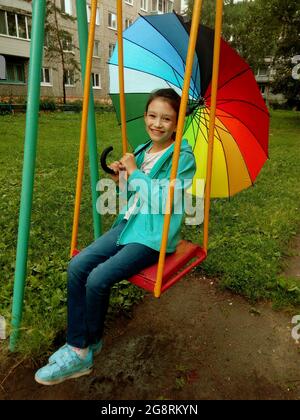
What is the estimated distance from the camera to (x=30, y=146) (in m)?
2.13

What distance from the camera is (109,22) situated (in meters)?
28.1

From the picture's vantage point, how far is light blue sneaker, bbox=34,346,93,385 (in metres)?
2.03

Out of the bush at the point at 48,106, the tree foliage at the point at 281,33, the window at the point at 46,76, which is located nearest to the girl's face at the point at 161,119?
the tree foliage at the point at 281,33

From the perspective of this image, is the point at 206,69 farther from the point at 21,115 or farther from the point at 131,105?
the point at 21,115

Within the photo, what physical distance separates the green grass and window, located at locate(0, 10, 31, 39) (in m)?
18.5

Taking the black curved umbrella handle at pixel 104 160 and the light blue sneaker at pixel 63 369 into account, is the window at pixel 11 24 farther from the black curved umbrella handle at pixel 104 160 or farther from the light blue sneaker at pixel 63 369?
the light blue sneaker at pixel 63 369

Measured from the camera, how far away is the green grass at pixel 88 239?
2.78 meters

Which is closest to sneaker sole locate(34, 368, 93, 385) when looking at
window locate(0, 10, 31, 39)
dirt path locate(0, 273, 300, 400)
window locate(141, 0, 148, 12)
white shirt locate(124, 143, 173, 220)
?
dirt path locate(0, 273, 300, 400)

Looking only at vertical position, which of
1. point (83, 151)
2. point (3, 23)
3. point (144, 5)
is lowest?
point (83, 151)

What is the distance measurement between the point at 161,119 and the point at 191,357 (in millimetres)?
1676

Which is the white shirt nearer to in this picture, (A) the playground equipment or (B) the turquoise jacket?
(B) the turquoise jacket

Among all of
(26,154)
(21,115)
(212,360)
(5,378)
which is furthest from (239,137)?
(21,115)
